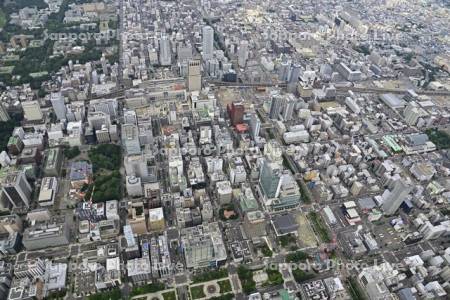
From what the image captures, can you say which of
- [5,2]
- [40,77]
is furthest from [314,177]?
[5,2]

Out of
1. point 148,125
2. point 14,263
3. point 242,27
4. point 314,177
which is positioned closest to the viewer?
point 14,263

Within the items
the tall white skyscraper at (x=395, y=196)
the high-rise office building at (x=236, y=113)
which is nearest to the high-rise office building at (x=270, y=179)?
the high-rise office building at (x=236, y=113)

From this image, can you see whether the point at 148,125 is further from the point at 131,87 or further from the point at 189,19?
the point at 189,19

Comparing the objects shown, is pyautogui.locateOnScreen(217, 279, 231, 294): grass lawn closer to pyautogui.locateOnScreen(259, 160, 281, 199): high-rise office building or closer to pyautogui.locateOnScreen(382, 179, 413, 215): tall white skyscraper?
pyautogui.locateOnScreen(259, 160, 281, 199): high-rise office building

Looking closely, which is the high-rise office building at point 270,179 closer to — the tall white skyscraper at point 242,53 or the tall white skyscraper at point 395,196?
the tall white skyscraper at point 395,196

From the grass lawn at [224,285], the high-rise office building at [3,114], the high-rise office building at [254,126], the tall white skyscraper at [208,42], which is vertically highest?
the tall white skyscraper at [208,42]

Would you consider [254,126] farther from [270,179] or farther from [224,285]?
[224,285]
